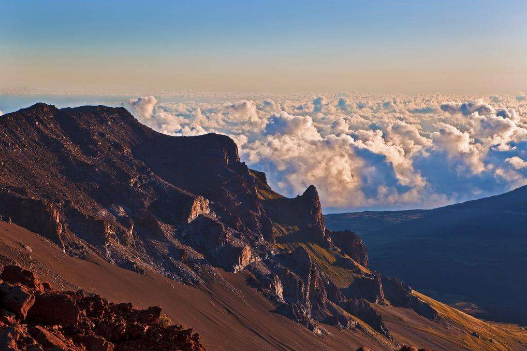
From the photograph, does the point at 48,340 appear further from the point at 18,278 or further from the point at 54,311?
the point at 18,278

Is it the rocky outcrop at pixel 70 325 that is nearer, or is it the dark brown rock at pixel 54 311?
the rocky outcrop at pixel 70 325

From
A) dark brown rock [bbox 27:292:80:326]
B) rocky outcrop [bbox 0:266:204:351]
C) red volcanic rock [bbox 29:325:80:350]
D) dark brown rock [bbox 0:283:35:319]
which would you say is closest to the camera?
red volcanic rock [bbox 29:325:80:350]

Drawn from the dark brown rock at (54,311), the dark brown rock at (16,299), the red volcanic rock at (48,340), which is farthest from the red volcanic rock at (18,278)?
the red volcanic rock at (48,340)

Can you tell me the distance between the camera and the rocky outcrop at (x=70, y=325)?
58.3 metres

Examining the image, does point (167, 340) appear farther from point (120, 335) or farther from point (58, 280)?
point (58, 280)

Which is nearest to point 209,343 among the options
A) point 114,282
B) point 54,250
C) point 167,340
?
point 114,282

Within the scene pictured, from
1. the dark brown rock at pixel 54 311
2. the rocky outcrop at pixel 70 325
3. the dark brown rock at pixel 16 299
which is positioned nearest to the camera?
the rocky outcrop at pixel 70 325

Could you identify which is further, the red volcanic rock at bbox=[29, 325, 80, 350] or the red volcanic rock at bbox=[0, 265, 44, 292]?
the red volcanic rock at bbox=[0, 265, 44, 292]

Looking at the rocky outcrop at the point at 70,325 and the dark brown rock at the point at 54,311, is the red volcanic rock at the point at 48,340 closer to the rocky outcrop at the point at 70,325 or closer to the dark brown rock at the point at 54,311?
the rocky outcrop at the point at 70,325

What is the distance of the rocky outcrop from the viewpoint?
58.3 m

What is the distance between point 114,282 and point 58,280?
1054 inches

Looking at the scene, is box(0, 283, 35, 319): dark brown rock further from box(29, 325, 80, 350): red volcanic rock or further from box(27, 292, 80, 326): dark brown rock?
box(29, 325, 80, 350): red volcanic rock

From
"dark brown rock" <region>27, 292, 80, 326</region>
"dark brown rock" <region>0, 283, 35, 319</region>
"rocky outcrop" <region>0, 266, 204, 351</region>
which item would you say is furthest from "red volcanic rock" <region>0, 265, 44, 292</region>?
"dark brown rock" <region>0, 283, 35, 319</region>

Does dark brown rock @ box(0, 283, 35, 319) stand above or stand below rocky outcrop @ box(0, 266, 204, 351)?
above
